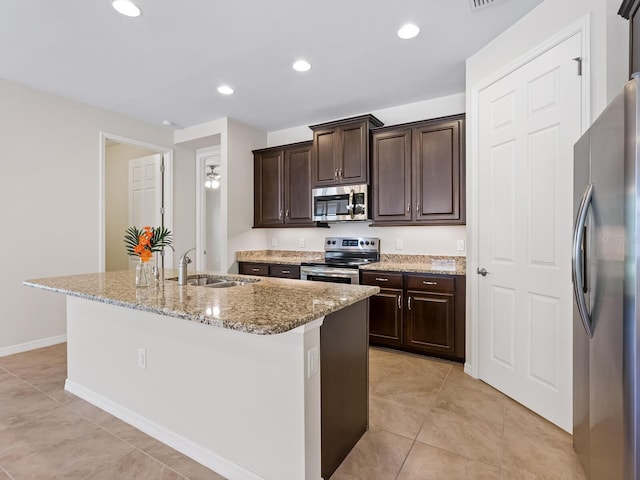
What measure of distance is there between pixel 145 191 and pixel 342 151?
3.07 meters

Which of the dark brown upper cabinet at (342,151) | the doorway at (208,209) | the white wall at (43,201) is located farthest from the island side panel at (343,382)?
the doorway at (208,209)

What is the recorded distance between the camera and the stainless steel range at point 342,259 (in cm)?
362

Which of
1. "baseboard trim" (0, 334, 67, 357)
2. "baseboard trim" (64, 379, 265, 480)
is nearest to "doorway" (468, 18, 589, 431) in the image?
"baseboard trim" (64, 379, 265, 480)

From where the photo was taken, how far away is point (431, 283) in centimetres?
318

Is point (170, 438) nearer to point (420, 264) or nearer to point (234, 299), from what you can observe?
point (234, 299)

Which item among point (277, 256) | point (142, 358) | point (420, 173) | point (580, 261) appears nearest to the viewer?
point (580, 261)

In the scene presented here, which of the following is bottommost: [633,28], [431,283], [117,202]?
[431,283]

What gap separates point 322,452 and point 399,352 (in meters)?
2.01

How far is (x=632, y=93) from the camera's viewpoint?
3.41ft

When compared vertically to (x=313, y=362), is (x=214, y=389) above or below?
below

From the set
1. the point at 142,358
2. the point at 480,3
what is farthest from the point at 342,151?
the point at 142,358

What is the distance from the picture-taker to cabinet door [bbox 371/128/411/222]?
3604mm

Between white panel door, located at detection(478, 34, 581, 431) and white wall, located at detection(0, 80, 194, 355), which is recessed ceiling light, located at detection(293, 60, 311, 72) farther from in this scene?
white wall, located at detection(0, 80, 194, 355)

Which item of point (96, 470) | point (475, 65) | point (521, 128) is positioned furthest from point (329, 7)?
point (96, 470)
